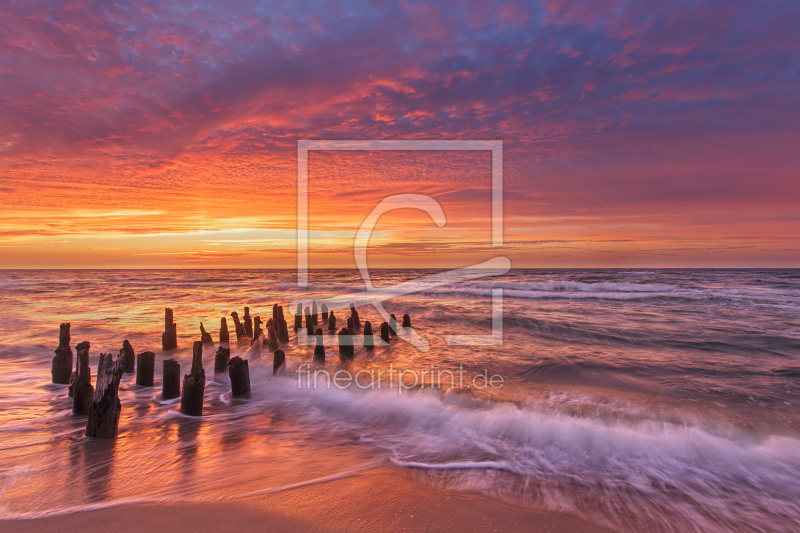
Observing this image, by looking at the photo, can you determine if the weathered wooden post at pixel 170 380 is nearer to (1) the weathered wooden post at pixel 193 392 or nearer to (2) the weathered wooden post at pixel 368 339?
(1) the weathered wooden post at pixel 193 392

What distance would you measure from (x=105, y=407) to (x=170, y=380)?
1844mm

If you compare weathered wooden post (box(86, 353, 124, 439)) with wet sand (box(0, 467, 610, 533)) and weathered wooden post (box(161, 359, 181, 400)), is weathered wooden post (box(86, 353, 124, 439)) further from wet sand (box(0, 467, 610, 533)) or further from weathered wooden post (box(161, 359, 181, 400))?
wet sand (box(0, 467, 610, 533))

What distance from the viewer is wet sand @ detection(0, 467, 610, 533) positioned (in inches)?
135

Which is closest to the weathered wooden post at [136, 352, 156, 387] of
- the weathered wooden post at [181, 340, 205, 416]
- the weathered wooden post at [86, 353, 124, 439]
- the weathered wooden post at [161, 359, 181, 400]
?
the weathered wooden post at [161, 359, 181, 400]

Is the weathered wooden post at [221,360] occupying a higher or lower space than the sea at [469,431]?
higher

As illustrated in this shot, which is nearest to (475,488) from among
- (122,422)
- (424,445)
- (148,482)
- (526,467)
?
(526,467)

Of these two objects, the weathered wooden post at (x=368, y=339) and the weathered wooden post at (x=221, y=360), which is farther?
the weathered wooden post at (x=368, y=339)

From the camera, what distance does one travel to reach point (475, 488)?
14.1ft

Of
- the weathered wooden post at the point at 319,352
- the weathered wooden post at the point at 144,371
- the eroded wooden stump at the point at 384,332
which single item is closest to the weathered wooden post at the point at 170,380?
the weathered wooden post at the point at 144,371

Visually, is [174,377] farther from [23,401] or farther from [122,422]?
[23,401]

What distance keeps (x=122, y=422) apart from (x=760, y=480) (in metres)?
9.05

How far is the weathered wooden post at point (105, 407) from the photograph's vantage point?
533 cm

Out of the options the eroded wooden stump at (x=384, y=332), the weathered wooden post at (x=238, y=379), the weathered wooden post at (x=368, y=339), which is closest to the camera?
the weathered wooden post at (x=238, y=379)

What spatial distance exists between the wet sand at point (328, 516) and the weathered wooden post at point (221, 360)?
5.39 metres
